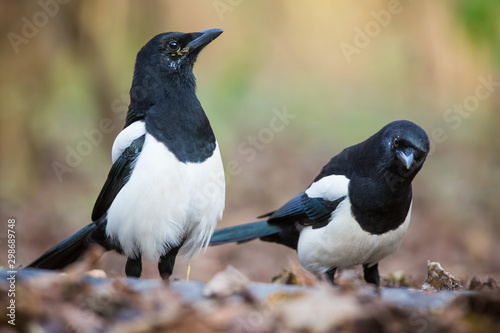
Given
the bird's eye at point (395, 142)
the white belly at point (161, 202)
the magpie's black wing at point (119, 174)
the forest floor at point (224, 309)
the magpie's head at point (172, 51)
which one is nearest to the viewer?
the forest floor at point (224, 309)

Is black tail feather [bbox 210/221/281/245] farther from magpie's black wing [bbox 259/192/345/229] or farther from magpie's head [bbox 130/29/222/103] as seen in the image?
magpie's head [bbox 130/29/222/103]

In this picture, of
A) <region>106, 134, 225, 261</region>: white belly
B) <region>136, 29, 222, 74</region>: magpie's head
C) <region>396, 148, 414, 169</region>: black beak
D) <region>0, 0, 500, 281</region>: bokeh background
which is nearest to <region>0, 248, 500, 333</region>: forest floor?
<region>106, 134, 225, 261</region>: white belly

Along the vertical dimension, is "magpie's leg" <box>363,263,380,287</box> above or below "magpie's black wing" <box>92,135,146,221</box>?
below

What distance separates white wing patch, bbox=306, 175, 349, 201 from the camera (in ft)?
12.5

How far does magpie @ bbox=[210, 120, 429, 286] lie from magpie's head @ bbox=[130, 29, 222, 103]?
1142mm

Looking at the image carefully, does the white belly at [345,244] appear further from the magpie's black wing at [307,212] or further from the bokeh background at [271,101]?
the bokeh background at [271,101]

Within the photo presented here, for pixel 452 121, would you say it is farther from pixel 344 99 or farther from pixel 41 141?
pixel 41 141

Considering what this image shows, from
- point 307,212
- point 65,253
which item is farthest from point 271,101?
point 65,253

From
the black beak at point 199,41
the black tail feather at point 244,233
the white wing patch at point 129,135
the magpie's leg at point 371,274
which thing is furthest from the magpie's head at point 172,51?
the magpie's leg at point 371,274

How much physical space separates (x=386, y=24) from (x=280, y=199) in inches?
137

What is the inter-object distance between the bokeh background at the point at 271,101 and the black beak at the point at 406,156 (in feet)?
3.46

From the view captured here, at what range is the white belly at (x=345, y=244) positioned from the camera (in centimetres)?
368

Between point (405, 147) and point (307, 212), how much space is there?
0.82m

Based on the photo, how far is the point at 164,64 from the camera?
3.75 meters
